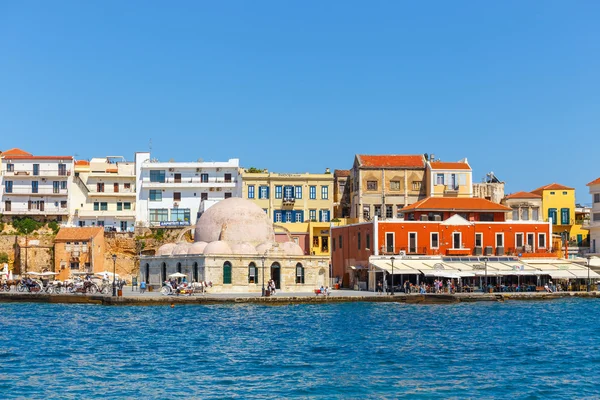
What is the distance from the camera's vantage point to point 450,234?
59625 mm

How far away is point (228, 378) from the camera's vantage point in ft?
86.5

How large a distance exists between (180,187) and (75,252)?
35.4 ft

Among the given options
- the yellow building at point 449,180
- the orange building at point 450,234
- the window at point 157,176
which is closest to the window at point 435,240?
the orange building at point 450,234

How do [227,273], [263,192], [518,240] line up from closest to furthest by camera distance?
1. [227,273]
2. [518,240]
3. [263,192]

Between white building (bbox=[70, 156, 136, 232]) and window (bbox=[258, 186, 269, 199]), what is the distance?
10.5 metres

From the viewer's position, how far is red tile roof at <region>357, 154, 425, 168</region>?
232 feet

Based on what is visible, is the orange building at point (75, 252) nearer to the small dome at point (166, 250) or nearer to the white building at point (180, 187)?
the white building at point (180, 187)

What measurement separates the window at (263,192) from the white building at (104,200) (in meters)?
10.5

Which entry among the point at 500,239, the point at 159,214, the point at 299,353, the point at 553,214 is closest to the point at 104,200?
the point at 159,214

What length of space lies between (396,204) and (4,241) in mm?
29552

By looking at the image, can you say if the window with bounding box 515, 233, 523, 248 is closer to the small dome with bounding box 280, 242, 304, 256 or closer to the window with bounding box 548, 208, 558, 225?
the small dome with bounding box 280, 242, 304, 256

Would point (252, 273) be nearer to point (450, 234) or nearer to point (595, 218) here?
point (450, 234)

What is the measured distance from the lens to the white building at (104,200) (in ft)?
241

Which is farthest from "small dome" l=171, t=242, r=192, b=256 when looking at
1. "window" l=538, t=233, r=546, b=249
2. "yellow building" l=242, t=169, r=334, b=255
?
"window" l=538, t=233, r=546, b=249
